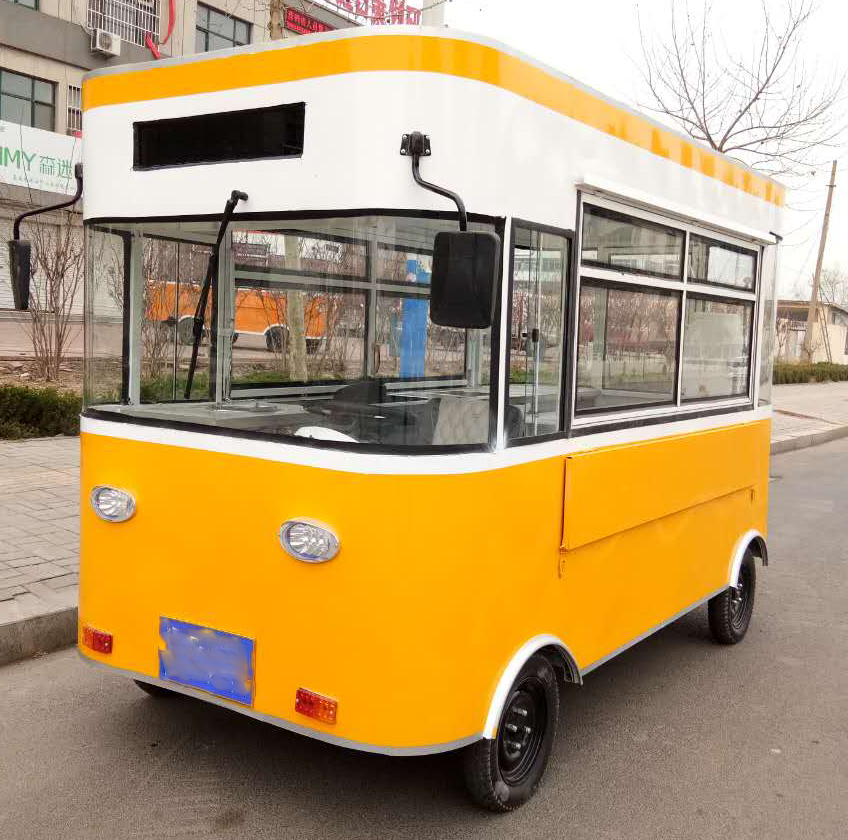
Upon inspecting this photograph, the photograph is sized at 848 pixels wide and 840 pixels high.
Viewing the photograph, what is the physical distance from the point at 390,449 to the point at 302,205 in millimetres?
810

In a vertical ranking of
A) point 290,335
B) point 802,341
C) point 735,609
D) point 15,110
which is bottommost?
point 735,609

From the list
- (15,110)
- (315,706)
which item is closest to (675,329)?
(315,706)

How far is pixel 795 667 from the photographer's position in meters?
4.92

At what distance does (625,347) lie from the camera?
398cm

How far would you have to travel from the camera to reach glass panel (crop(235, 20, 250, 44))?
27.7 meters

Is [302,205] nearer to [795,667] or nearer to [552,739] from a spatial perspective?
[552,739]

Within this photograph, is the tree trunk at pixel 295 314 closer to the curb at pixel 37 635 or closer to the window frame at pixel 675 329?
the window frame at pixel 675 329

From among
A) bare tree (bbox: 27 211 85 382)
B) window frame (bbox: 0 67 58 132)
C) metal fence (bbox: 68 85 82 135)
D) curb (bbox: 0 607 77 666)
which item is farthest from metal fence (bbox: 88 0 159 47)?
curb (bbox: 0 607 77 666)

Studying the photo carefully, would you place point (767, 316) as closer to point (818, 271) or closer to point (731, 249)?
point (731, 249)

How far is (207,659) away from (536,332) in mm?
1582

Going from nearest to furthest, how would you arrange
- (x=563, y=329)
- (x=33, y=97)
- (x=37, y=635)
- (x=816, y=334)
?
(x=563, y=329) < (x=37, y=635) < (x=33, y=97) < (x=816, y=334)

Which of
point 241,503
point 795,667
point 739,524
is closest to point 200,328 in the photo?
point 241,503

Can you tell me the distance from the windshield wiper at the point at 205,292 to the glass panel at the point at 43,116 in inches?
909

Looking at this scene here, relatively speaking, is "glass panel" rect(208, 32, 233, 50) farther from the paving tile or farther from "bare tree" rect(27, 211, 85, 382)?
the paving tile
